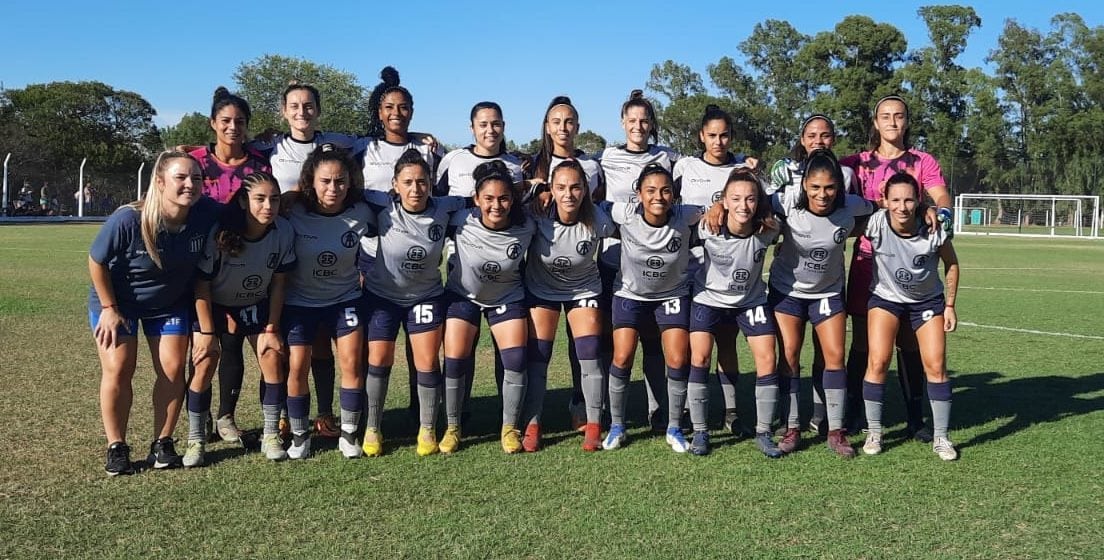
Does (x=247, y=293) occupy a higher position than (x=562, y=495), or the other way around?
(x=247, y=293)

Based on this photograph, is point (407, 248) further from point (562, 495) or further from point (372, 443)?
point (562, 495)

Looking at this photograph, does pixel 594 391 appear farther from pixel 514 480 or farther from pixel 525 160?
pixel 525 160

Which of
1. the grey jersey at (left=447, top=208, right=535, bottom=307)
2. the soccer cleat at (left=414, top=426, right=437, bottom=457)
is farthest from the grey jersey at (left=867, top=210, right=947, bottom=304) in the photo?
the soccer cleat at (left=414, top=426, right=437, bottom=457)

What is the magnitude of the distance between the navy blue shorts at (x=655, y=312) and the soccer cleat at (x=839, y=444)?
3.22 ft

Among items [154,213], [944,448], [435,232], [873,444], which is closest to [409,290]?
[435,232]

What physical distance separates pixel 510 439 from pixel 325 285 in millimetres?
1284

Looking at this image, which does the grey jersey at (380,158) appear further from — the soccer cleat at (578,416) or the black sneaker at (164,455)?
the black sneaker at (164,455)

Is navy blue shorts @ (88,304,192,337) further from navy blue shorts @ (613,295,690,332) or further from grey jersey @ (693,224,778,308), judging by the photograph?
grey jersey @ (693,224,778,308)

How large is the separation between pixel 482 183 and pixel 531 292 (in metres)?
0.71

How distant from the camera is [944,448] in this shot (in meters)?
4.73

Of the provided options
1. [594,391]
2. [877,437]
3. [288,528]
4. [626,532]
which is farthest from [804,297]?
[288,528]

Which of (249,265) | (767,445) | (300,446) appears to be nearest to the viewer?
(249,265)

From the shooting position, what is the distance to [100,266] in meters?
4.15

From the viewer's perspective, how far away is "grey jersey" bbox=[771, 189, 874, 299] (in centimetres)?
488
